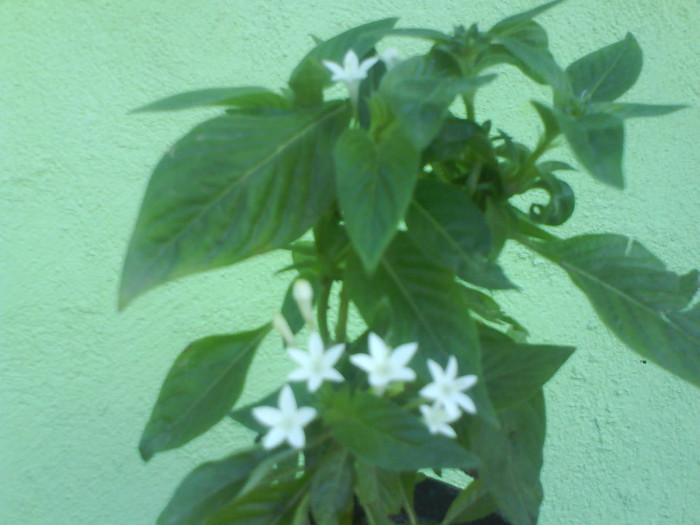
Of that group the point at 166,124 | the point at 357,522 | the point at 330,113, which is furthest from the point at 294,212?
the point at 166,124

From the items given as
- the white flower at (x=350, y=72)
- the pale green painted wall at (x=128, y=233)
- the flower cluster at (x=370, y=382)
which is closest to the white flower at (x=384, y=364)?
the flower cluster at (x=370, y=382)

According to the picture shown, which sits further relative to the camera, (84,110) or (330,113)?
(84,110)

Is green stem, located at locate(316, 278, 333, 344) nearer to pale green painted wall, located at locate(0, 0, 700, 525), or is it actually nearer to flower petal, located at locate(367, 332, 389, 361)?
flower petal, located at locate(367, 332, 389, 361)

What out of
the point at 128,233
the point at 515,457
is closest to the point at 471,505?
the point at 515,457

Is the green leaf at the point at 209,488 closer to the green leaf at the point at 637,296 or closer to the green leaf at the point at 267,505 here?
the green leaf at the point at 267,505

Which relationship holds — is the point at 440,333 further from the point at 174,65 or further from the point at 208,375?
the point at 174,65

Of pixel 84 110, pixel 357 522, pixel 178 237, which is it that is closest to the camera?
pixel 178 237

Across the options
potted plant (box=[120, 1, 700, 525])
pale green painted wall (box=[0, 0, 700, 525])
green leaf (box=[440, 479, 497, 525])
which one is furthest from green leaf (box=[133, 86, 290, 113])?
pale green painted wall (box=[0, 0, 700, 525])
